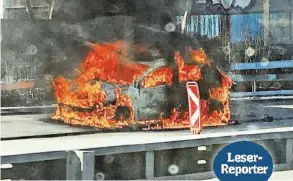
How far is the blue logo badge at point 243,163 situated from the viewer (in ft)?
12.2

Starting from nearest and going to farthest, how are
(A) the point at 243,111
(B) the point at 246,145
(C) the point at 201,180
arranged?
(B) the point at 246,145 → (C) the point at 201,180 → (A) the point at 243,111

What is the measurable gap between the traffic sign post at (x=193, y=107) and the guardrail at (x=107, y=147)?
7cm

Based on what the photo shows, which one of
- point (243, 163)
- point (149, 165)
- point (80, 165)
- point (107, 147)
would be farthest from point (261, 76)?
point (80, 165)

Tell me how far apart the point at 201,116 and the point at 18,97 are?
1.24 meters

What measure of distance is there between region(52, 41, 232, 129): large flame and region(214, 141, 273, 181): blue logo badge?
0.51 metres

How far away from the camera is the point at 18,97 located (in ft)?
13.2

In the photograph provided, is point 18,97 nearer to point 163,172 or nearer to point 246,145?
point 163,172

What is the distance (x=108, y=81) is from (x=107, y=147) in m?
0.48

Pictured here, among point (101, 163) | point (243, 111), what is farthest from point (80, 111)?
point (243, 111)

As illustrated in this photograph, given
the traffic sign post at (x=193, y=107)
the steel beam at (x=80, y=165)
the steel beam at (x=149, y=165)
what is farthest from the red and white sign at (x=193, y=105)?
the steel beam at (x=80, y=165)

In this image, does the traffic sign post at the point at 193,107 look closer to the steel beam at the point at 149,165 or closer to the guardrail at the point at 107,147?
the guardrail at the point at 107,147

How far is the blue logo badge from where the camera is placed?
3.71 m

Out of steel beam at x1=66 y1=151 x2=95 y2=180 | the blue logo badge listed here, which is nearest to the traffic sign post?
the blue logo badge

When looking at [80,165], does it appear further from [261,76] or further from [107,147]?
[261,76]
